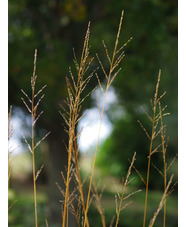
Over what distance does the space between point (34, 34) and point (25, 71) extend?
1550 millimetres

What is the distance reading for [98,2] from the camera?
13.4 ft

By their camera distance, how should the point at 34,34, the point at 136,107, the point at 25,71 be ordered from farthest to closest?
the point at 136,107 → the point at 34,34 → the point at 25,71

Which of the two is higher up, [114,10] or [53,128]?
[114,10]

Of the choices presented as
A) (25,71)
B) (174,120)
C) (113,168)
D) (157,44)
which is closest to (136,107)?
(174,120)

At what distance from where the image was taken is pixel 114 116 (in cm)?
767

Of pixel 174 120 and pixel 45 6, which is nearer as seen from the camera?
pixel 45 6

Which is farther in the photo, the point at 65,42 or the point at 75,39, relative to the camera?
the point at 75,39

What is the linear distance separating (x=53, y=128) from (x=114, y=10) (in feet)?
5.03

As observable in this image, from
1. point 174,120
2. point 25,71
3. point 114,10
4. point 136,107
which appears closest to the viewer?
point 25,71

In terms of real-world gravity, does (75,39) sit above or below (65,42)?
above

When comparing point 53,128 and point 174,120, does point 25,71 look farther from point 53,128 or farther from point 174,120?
point 174,120
